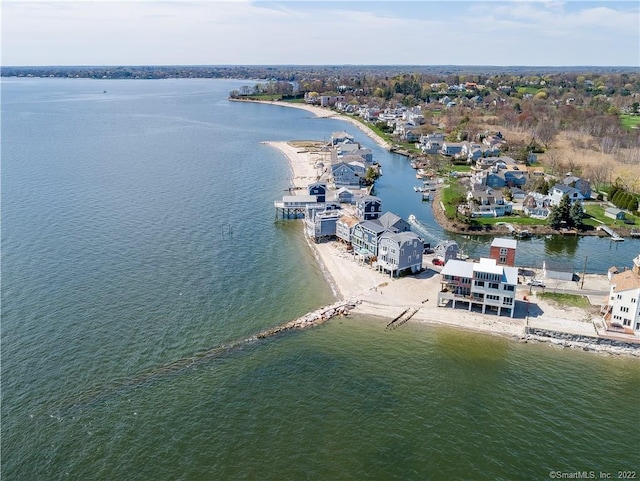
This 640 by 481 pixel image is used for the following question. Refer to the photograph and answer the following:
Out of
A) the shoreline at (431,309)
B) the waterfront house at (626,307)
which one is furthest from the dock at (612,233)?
the shoreline at (431,309)

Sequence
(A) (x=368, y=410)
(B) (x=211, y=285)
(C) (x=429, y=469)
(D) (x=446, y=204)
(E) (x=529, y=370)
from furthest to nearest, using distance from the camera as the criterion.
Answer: (D) (x=446, y=204) → (B) (x=211, y=285) → (E) (x=529, y=370) → (A) (x=368, y=410) → (C) (x=429, y=469)

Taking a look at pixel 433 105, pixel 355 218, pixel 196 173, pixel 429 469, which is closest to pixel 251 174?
pixel 196 173

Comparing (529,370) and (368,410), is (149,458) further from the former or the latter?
(529,370)

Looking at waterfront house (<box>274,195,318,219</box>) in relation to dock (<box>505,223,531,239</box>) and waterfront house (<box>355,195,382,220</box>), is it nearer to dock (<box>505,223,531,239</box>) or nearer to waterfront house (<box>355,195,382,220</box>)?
waterfront house (<box>355,195,382,220</box>)

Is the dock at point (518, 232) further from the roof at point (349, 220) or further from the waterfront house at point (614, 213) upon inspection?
the roof at point (349, 220)

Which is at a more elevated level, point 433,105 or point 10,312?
point 433,105

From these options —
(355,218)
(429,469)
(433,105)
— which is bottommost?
(429,469)
